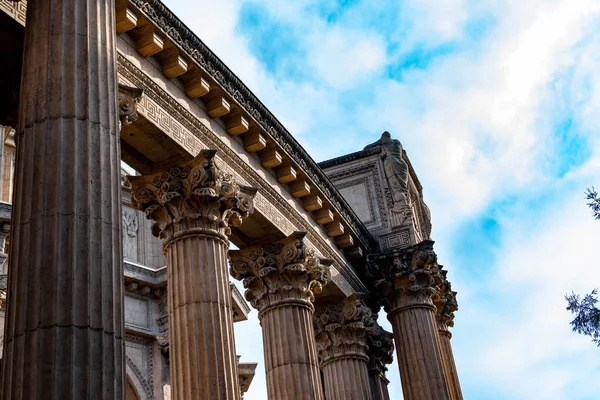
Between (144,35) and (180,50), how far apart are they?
3.89 ft

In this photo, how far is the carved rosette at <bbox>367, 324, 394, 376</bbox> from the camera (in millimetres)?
33531

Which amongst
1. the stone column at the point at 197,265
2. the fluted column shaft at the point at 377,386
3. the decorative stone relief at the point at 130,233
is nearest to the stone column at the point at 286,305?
the stone column at the point at 197,265

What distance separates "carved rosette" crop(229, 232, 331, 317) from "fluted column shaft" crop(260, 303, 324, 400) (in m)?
0.30

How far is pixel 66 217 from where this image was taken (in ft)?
42.8

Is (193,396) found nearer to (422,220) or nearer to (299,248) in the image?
(299,248)

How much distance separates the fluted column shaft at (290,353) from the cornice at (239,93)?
16.5 feet

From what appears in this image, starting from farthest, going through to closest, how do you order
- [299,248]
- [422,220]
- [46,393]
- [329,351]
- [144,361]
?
[144,361] < [422,220] < [329,351] < [299,248] < [46,393]

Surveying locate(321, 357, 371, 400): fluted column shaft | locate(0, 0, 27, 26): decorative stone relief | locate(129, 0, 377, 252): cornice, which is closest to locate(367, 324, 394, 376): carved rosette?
locate(321, 357, 371, 400): fluted column shaft

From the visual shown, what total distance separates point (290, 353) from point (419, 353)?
811 cm

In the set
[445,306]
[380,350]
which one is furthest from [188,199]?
[445,306]

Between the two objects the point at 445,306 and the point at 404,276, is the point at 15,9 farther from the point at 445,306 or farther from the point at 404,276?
the point at 445,306

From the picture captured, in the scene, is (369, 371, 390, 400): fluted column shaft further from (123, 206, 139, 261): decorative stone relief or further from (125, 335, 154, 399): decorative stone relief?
(123, 206, 139, 261): decorative stone relief

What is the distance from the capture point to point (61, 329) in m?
12.1

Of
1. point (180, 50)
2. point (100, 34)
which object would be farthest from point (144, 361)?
point (100, 34)
